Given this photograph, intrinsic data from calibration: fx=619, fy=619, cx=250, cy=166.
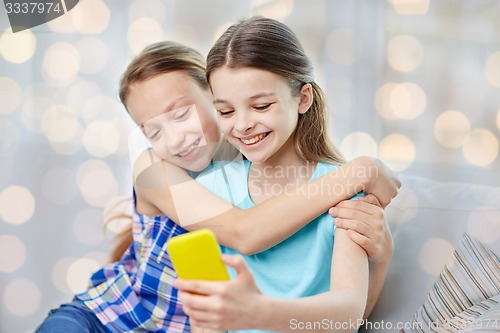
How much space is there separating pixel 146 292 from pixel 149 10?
0.87m

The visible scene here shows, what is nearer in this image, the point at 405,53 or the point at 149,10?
the point at 405,53

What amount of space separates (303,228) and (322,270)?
8cm

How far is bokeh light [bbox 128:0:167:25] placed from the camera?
1.72 meters

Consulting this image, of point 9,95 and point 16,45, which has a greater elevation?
point 16,45

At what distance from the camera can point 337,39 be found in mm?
1656

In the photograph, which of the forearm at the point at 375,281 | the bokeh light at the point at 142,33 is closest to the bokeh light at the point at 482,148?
the forearm at the point at 375,281

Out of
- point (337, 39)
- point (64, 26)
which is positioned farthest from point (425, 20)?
point (64, 26)

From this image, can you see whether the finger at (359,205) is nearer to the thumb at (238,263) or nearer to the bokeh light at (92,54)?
the thumb at (238,263)

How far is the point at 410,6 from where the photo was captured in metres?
1.62

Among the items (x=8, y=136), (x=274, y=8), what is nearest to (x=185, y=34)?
(x=274, y=8)

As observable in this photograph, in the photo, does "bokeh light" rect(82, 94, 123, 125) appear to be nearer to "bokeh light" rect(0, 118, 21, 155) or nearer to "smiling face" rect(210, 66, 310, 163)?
"bokeh light" rect(0, 118, 21, 155)

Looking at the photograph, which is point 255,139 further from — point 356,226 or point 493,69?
point 493,69

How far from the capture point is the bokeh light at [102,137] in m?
1.79

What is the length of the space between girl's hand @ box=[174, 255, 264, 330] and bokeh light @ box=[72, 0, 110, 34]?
1213 millimetres
